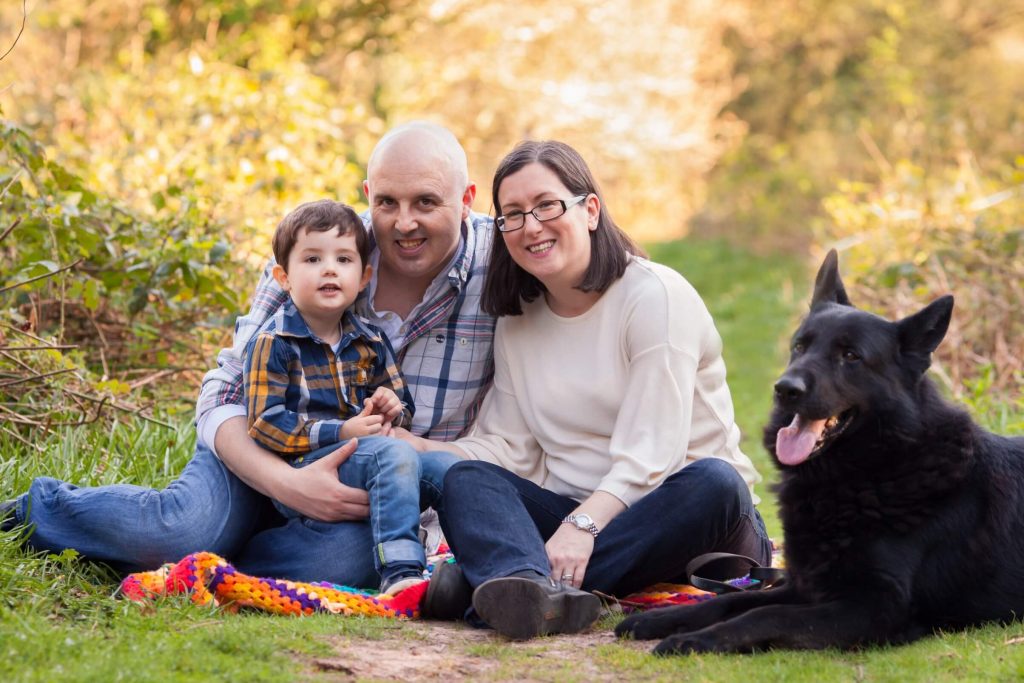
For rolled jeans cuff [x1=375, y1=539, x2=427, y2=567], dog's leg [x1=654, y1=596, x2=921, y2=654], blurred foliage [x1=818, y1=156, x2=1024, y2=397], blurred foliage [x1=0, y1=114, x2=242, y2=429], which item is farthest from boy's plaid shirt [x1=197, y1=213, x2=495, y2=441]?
blurred foliage [x1=818, y1=156, x2=1024, y2=397]

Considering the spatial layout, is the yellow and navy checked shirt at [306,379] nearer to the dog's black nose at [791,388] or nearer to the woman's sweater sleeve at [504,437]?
the woman's sweater sleeve at [504,437]

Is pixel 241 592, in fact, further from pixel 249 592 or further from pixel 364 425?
pixel 364 425

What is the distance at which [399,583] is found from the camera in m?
3.58

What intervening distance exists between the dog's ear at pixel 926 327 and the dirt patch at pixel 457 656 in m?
1.19

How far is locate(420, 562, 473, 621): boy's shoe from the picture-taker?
3.51 m

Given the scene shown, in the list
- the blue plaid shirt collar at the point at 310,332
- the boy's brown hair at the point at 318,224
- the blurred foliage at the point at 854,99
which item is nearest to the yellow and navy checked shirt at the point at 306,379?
the blue plaid shirt collar at the point at 310,332

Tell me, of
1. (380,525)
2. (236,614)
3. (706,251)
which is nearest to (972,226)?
(380,525)

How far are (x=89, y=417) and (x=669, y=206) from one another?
55.6ft

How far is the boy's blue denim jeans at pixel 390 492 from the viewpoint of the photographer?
363cm

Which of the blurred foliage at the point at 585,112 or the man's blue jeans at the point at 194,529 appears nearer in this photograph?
the man's blue jeans at the point at 194,529

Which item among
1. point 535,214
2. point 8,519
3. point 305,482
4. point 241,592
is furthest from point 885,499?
point 8,519

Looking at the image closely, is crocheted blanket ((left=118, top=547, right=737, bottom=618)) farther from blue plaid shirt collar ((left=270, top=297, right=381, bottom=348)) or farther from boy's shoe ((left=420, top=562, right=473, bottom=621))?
blue plaid shirt collar ((left=270, top=297, right=381, bottom=348))

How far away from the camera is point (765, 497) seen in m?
6.26

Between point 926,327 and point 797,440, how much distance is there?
1.63 feet
